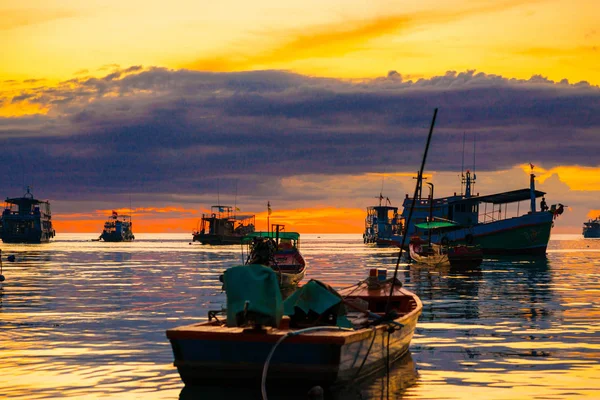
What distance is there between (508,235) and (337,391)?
8960cm

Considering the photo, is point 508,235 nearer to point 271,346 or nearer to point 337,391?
point 337,391

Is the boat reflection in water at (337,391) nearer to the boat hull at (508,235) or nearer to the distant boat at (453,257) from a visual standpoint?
the distant boat at (453,257)

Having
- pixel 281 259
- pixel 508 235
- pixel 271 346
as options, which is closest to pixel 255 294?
pixel 271 346

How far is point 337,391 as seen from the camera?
57.5 feet

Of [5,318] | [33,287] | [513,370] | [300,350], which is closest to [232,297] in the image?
[300,350]

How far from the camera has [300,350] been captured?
54.7 ft

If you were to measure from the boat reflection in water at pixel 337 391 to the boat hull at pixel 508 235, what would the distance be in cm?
8352

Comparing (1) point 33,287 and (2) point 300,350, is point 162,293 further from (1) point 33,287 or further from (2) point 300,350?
(2) point 300,350

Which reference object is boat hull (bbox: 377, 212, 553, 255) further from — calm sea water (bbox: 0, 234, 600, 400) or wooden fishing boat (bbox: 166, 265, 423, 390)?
wooden fishing boat (bbox: 166, 265, 423, 390)

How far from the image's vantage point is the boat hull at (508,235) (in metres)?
102

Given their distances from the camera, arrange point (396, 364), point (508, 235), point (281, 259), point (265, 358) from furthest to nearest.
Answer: point (508, 235) < point (281, 259) < point (396, 364) < point (265, 358)

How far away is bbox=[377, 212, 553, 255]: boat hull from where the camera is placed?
102 meters

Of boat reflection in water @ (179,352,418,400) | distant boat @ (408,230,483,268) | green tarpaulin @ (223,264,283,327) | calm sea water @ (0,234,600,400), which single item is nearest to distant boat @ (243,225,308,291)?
calm sea water @ (0,234,600,400)

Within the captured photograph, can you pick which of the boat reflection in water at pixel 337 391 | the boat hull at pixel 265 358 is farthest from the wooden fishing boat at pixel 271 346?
the boat reflection in water at pixel 337 391
